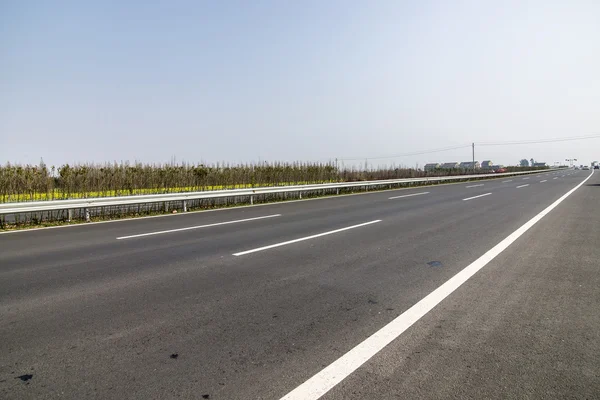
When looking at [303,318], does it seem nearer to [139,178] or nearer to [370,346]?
[370,346]

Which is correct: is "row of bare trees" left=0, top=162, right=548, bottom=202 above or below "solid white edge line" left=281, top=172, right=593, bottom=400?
above

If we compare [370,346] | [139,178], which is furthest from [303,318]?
[139,178]

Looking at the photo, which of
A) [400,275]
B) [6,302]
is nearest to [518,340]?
[400,275]

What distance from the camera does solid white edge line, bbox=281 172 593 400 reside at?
251 centimetres

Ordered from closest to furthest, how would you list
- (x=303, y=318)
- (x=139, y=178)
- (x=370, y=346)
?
1. (x=370, y=346)
2. (x=303, y=318)
3. (x=139, y=178)

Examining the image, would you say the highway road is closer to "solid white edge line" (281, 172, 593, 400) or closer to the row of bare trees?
"solid white edge line" (281, 172, 593, 400)

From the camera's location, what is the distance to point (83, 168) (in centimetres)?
2027

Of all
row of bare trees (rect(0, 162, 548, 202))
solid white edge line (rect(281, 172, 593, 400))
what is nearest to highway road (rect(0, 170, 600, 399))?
solid white edge line (rect(281, 172, 593, 400))

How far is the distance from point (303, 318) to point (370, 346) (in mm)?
825

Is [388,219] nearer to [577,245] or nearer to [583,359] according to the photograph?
[577,245]

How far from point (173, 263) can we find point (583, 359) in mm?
5282

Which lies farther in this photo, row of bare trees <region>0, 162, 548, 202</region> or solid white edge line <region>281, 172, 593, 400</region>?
row of bare trees <region>0, 162, 548, 202</region>

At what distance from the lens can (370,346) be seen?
10.2ft

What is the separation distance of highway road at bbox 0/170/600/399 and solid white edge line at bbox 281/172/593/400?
0.01 m
